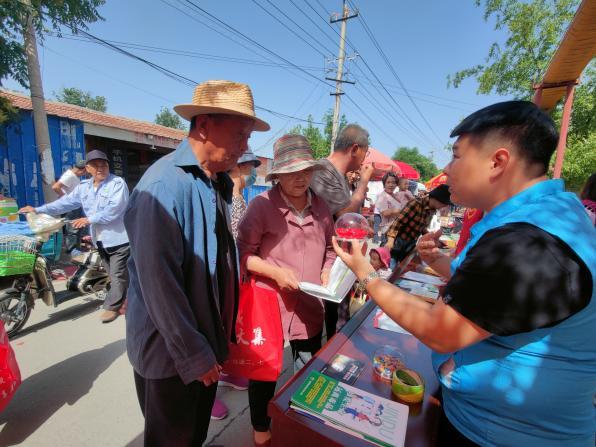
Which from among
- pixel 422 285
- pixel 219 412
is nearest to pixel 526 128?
pixel 422 285

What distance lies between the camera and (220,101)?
1315mm

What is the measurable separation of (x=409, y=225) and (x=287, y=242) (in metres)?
2.55

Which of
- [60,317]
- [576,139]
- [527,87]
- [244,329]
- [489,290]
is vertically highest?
[527,87]

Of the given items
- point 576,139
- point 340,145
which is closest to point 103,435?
point 340,145

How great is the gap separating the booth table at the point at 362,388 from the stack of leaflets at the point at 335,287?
0.87 ft

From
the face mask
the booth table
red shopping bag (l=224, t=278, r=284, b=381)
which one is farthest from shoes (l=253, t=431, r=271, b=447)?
the face mask

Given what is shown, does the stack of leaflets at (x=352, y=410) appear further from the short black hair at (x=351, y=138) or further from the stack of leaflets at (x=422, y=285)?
the short black hair at (x=351, y=138)

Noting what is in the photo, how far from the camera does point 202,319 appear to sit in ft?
4.33

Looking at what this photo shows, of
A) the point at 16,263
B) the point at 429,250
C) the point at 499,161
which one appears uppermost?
the point at 499,161

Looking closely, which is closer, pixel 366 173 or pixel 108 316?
pixel 366 173

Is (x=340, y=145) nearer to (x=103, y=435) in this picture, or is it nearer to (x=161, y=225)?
(x=161, y=225)

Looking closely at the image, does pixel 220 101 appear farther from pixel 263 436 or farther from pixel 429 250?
pixel 263 436

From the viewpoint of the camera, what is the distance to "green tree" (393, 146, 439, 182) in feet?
182

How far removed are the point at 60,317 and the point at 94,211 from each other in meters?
1.37
